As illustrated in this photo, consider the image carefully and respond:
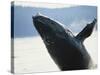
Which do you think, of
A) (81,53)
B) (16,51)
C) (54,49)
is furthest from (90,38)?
(16,51)

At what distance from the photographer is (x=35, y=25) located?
7.36 ft

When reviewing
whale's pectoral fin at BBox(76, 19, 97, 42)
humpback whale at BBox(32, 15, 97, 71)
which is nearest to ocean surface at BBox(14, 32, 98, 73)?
humpback whale at BBox(32, 15, 97, 71)

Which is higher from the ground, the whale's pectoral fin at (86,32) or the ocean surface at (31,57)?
the whale's pectoral fin at (86,32)

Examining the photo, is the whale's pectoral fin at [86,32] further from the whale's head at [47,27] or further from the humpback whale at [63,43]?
the whale's head at [47,27]

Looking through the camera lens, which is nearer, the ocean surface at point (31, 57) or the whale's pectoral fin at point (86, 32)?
the ocean surface at point (31, 57)

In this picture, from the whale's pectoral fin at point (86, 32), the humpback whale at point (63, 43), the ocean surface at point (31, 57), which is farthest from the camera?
the whale's pectoral fin at point (86, 32)

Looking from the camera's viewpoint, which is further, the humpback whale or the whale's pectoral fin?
the whale's pectoral fin

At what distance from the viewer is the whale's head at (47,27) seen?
7.41 feet

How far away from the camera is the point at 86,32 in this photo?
2467 millimetres

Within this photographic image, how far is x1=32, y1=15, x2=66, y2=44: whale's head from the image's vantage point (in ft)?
7.41

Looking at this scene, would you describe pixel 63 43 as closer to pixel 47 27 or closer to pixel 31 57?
pixel 47 27

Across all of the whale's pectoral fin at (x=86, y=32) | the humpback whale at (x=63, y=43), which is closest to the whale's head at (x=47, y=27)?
the humpback whale at (x=63, y=43)

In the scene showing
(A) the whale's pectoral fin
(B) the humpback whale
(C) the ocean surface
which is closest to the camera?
(C) the ocean surface

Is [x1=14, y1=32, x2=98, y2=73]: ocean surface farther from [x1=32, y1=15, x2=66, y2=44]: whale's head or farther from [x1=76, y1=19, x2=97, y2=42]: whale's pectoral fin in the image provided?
[x1=76, y1=19, x2=97, y2=42]: whale's pectoral fin
